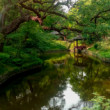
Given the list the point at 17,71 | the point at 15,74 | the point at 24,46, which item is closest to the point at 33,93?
the point at 15,74

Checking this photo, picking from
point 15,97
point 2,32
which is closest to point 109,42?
point 2,32

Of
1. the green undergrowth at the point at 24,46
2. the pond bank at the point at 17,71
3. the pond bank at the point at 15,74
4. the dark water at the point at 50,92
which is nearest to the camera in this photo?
the dark water at the point at 50,92

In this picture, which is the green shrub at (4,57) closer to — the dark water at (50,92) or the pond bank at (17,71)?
the pond bank at (17,71)

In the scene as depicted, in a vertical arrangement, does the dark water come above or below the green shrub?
below

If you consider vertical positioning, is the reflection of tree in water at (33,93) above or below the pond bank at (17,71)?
below

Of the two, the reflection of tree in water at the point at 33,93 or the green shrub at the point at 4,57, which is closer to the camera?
the reflection of tree in water at the point at 33,93

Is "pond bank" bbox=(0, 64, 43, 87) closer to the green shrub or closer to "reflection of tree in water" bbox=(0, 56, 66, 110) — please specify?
"reflection of tree in water" bbox=(0, 56, 66, 110)

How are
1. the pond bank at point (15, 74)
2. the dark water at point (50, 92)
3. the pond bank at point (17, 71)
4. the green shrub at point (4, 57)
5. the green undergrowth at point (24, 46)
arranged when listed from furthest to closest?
the green undergrowth at point (24, 46), the green shrub at point (4, 57), the pond bank at point (17, 71), the pond bank at point (15, 74), the dark water at point (50, 92)

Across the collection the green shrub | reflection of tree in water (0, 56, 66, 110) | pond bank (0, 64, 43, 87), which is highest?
the green shrub

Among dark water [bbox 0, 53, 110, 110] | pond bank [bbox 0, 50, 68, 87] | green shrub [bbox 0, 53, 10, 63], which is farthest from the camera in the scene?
green shrub [bbox 0, 53, 10, 63]

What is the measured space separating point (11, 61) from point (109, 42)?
18.3 metres

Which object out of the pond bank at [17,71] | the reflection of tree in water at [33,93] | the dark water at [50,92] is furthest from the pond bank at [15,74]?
the reflection of tree in water at [33,93]

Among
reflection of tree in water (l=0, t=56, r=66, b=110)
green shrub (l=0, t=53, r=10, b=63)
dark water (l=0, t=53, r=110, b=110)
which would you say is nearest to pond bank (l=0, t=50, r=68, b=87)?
dark water (l=0, t=53, r=110, b=110)

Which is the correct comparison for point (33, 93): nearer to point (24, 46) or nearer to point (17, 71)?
point (17, 71)
